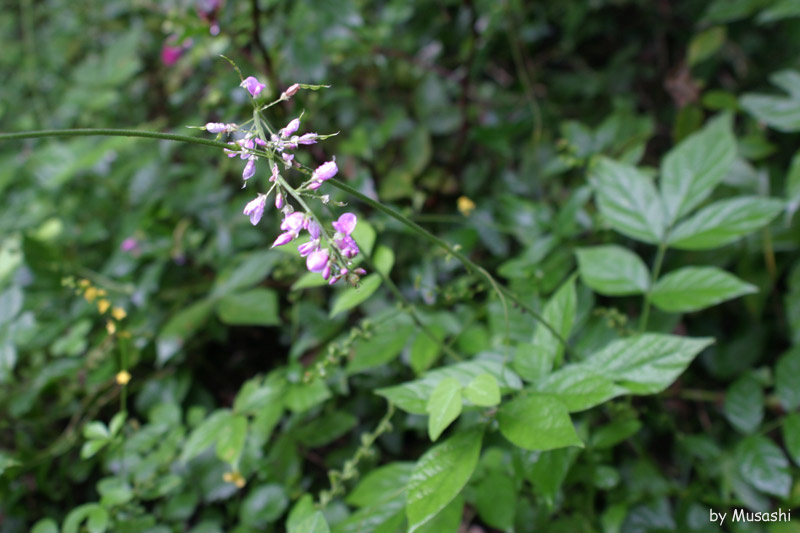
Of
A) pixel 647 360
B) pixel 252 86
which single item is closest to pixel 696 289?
pixel 647 360

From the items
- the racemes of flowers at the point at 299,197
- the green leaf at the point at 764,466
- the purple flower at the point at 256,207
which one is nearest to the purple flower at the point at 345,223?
the racemes of flowers at the point at 299,197

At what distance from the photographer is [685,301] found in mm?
1203

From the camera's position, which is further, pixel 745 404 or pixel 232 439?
pixel 745 404

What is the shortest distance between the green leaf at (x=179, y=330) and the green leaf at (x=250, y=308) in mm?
57

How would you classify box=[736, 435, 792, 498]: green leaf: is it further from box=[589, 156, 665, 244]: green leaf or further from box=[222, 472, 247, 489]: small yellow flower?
box=[222, 472, 247, 489]: small yellow flower

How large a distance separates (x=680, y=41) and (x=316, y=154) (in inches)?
73.2

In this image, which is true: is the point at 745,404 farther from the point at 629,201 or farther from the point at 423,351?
the point at 423,351

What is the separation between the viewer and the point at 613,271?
51.6 inches

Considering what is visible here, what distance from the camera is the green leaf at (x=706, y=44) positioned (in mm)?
1999

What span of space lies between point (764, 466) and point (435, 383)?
82 cm

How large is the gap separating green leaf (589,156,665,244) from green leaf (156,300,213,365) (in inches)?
45.0

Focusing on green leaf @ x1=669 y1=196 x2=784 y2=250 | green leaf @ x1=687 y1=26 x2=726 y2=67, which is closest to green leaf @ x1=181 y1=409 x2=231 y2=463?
green leaf @ x1=669 y1=196 x2=784 y2=250

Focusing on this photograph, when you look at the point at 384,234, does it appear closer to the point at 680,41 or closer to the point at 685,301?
the point at 685,301

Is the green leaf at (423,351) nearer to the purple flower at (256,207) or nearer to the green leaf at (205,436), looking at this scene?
the green leaf at (205,436)
